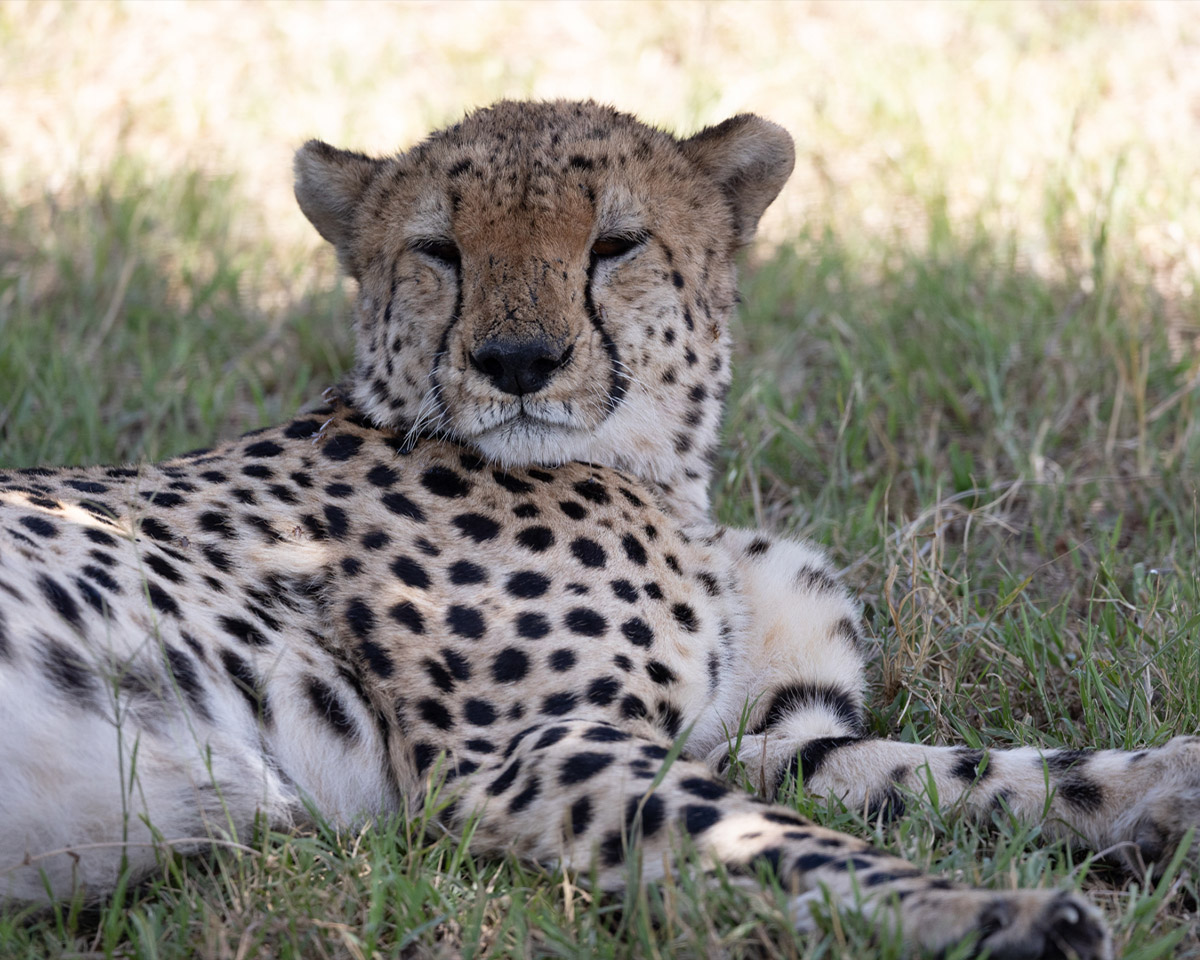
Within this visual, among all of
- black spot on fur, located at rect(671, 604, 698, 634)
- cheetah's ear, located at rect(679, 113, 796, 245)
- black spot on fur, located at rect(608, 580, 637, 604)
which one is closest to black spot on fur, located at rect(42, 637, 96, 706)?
black spot on fur, located at rect(608, 580, 637, 604)

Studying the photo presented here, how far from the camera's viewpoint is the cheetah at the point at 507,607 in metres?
2.00

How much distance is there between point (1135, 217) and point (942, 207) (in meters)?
0.63

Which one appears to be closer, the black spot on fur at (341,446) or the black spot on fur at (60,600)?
the black spot on fur at (60,600)

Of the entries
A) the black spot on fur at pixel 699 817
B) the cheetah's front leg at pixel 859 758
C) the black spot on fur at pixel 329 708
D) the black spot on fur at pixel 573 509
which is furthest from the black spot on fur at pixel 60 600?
the cheetah's front leg at pixel 859 758

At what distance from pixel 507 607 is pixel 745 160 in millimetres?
1174

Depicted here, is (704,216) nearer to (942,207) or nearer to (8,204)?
(942,207)

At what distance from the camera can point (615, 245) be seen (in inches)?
104

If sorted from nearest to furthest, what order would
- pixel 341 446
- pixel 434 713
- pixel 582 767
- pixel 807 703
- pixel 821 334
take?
pixel 582 767
pixel 434 713
pixel 807 703
pixel 341 446
pixel 821 334

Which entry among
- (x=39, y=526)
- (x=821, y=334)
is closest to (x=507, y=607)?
(x=39, y=526)

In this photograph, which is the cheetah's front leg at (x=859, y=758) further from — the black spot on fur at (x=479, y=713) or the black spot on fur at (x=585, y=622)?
the black spot on fur at (x=479, y=713)

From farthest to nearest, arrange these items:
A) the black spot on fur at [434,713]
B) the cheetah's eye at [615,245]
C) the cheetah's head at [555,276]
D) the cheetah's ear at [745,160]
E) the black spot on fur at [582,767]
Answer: the cheetah's ear at [745,160]
the cheetah's eye at [615,245]
the cheetah's head at [555,276]
the black spot on fur at [434,713]
the black spot on fur at [582,767]

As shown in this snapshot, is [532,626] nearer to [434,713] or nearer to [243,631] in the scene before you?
[434,713]

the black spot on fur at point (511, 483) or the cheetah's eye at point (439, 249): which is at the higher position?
the cheetah's eye at point (439, 249)

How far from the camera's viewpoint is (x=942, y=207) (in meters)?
4.71
